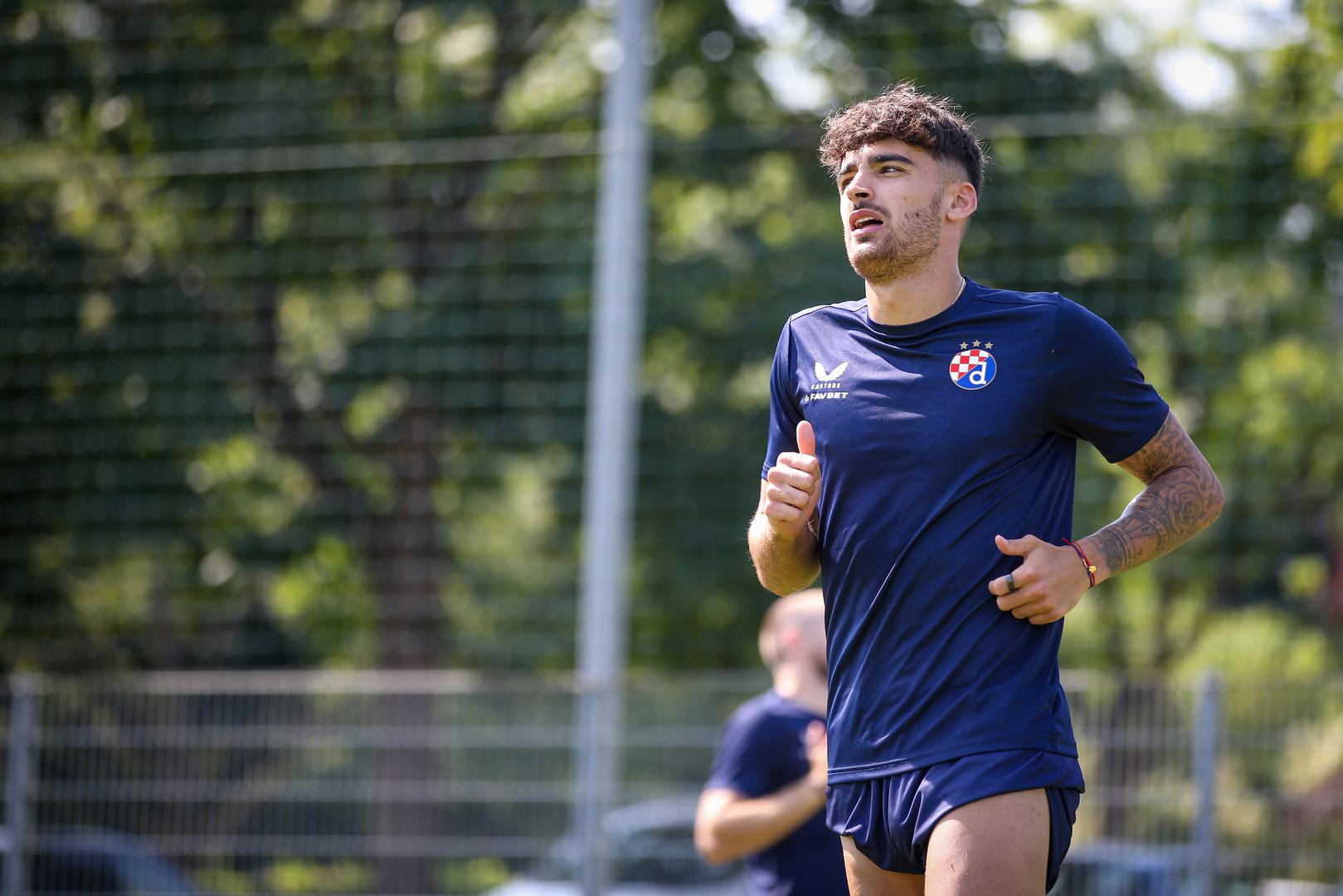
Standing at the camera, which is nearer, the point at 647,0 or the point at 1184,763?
the point at 1184,763

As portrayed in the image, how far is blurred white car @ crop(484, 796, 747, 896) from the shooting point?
8039 millimetres

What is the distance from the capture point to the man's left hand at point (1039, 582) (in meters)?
3.01

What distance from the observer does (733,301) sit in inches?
536

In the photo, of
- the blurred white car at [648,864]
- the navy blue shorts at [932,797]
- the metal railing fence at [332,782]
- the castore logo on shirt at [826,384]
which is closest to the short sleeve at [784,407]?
the castore logo on shirt at [826,384]

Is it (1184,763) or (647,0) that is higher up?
(647,0)

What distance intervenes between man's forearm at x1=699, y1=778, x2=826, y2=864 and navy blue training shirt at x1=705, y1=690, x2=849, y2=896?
0.06 metres

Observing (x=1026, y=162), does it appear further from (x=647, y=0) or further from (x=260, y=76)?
(x=260, y=76)

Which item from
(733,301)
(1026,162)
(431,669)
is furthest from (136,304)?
(1026,162)

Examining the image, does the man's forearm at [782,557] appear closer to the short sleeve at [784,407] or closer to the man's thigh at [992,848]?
the short sleeve at [784,407]

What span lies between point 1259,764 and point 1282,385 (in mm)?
5993

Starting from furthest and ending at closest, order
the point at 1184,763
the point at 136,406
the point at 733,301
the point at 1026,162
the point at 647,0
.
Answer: the point at 733,301 → the point at 136,406 → the point at 1026,162 → the point at 647,0 → the point at 1184,763

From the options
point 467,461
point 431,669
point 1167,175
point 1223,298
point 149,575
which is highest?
point 1167,175

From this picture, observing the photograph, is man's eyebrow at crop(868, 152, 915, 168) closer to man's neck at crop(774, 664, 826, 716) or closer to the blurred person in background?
the blurred person in background

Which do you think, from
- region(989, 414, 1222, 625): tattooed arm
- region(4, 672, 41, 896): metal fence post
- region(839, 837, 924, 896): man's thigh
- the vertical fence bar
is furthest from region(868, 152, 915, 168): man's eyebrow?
region(4, 672, 41, 896): metal fence post
